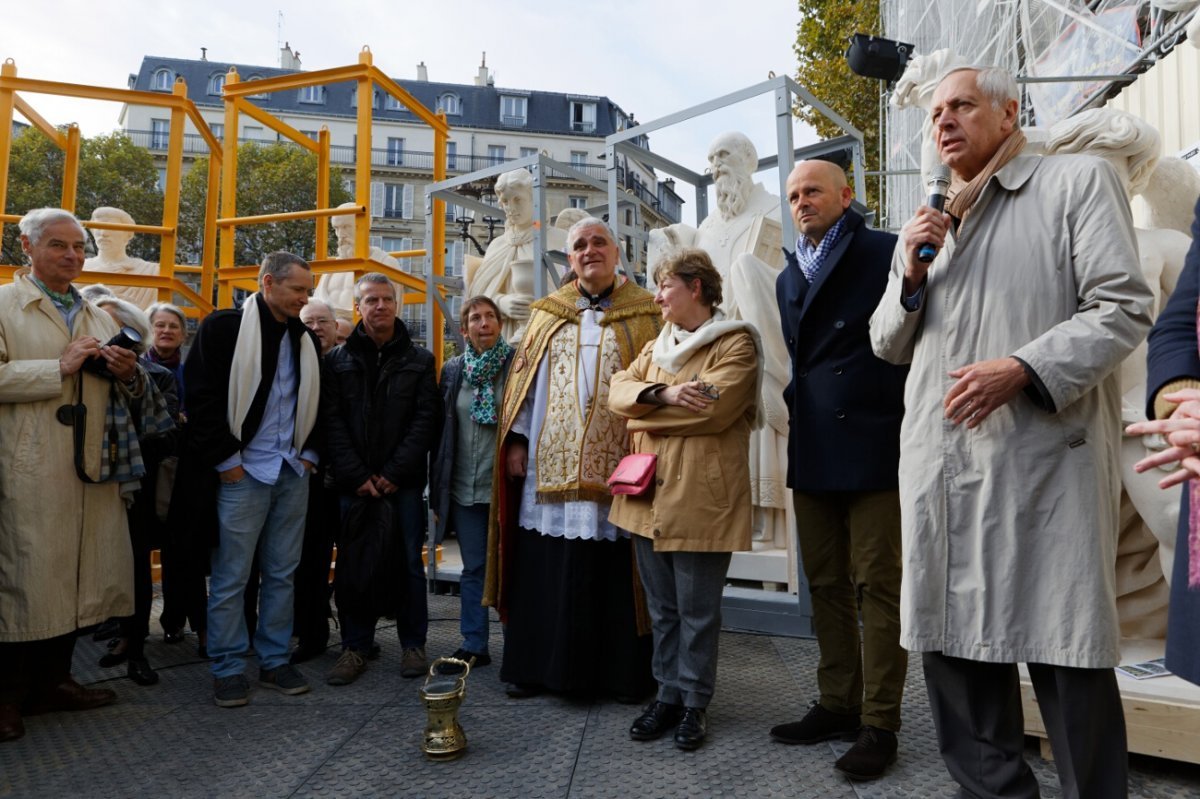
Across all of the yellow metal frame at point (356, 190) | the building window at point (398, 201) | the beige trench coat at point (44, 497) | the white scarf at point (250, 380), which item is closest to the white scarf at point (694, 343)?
the white scarf at point (250, 380)

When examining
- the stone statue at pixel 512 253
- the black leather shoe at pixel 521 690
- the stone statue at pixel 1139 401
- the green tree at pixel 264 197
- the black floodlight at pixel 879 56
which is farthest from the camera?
Result: the green tree at pixel 264 197

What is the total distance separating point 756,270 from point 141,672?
3566 mm

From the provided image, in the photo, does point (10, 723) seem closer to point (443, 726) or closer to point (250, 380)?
point (250, 380)

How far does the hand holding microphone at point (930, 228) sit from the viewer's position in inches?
71.3

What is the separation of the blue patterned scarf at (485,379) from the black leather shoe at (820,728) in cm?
187

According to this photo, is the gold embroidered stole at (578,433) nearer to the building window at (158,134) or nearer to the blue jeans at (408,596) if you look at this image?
the blue jeans at (408,596)

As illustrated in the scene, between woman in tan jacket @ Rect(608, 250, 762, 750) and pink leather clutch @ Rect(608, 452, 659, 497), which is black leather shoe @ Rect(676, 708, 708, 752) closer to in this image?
woman in tan jacket @ Rect(608, 250, 762, 750)

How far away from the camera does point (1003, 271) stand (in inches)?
72.9

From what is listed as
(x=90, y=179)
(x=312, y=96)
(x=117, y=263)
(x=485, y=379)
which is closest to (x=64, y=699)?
(x=485, y=379)

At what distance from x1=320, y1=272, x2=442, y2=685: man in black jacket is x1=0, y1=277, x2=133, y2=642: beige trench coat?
93cm

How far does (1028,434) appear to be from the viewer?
175 centimetres

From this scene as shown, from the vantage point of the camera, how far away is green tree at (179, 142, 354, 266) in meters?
28.3

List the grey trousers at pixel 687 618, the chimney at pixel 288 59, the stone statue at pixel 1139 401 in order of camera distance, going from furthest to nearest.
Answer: the chimney at pixel 288 59, the grey trousers at pixel 687 618, the stone statue at pixel 1139 401

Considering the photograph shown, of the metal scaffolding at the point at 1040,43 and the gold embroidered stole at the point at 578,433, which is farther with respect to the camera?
the metal scaffolding at the point at 1040,43
